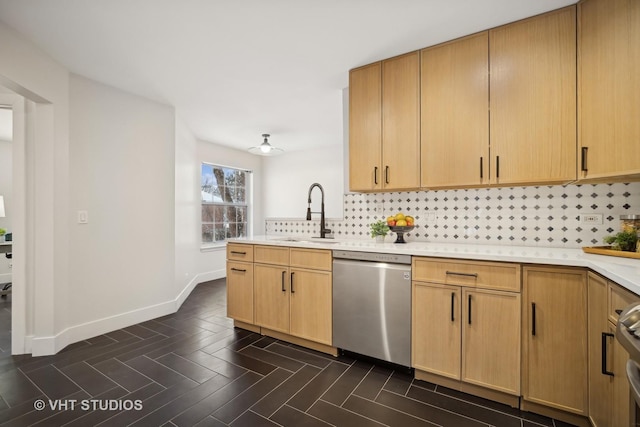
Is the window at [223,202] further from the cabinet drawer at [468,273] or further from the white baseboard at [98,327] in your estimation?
the cabinet drawer at [468,273]

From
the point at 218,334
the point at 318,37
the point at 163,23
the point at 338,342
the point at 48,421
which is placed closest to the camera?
the point at 48,421

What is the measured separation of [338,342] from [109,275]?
7.63ft

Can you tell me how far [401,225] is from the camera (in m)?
2.42

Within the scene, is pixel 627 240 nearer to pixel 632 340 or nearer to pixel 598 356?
pixel 598 356

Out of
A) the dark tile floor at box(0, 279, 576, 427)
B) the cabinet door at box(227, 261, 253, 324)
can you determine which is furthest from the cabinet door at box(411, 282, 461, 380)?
the cabinet door at box(227, 261, 253, 324)

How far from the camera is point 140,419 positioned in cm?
159

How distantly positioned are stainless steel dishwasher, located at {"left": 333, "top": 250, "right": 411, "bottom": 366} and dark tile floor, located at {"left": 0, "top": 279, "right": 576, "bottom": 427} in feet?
0.58

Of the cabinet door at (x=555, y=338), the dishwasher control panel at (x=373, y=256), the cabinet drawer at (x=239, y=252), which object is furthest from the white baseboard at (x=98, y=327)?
the cabinet door at (x=555, y=338)

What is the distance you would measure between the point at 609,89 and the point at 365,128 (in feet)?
5.01

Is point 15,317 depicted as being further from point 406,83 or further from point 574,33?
point 574,33

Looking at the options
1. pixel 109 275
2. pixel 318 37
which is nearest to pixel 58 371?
pixel 109 275

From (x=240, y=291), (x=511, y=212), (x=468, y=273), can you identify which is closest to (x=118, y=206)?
(x=240, y=291)

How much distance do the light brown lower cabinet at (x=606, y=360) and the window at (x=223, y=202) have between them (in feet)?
16.3

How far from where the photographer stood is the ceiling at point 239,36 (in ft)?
5.81
